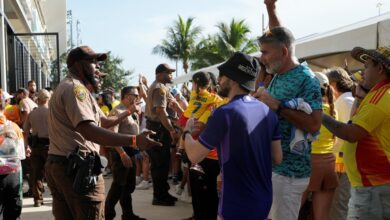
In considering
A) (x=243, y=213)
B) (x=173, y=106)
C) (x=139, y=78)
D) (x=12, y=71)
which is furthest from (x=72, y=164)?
(x=12, y=71)

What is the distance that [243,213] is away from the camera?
2.83 m

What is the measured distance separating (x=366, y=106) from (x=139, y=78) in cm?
560

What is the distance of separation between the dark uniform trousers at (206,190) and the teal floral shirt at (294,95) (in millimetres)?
2343

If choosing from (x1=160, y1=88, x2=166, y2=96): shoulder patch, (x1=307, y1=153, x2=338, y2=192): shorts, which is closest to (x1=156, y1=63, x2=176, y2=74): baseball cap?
(x1=160, y1=88, x2=166, y2=96): shoulder patch

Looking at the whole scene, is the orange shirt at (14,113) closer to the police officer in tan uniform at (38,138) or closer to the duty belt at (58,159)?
the police officer in tan uniform at (38,138)

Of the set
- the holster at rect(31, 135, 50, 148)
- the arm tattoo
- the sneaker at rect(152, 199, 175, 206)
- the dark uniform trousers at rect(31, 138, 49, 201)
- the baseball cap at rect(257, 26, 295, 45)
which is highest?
the baseball cap at rect(257, 26, 295, 45)

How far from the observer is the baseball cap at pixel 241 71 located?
9.61 ft

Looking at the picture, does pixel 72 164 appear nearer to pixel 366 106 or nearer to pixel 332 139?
pixel 366 106

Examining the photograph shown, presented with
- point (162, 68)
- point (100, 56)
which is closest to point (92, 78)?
point (100, 56)

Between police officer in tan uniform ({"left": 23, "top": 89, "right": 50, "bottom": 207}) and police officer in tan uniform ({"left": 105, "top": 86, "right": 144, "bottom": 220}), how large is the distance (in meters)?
1.80

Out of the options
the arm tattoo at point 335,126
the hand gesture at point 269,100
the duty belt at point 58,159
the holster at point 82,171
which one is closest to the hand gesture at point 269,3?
the hand gesture at point 269,100

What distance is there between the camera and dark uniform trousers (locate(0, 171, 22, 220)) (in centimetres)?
518

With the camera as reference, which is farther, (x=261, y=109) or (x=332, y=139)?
(x=332, y=139)

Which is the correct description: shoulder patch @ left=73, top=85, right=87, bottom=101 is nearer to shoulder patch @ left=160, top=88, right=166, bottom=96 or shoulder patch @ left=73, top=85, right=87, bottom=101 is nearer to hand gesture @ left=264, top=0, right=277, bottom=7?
hand gesture @ left=264, top=0, right=277, bottom=7
